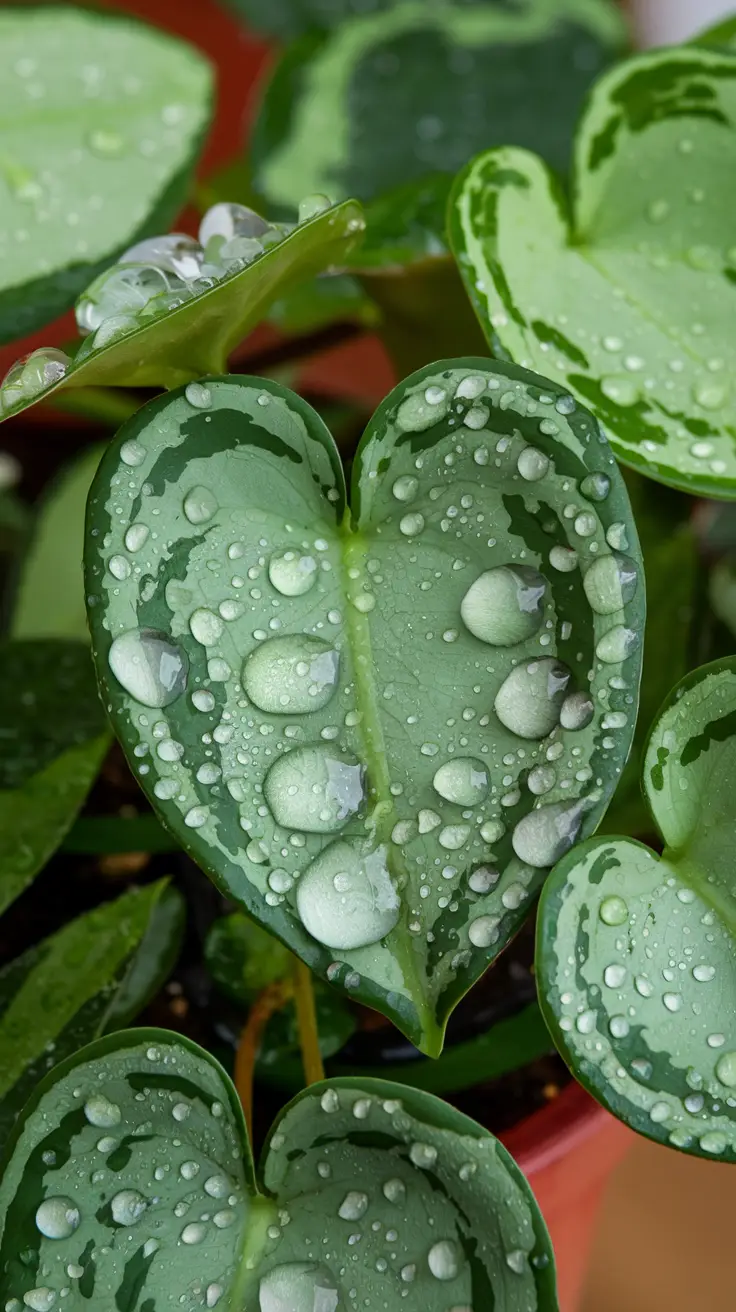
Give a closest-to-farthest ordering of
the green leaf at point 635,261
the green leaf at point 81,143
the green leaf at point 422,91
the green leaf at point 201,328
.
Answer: the green leaf at point 201,328 < the green leaf at point 635,261 < the green leaf at point 81,143 < the green leaf at point 422,91

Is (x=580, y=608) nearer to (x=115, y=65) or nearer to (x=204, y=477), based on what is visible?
(x=204, y=477)

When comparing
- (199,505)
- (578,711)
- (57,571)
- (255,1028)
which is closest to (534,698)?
(578,711)

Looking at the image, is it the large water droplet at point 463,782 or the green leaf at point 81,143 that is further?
the green leaf at point 81,143

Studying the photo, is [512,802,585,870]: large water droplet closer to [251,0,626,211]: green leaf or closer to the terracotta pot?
the terracotta pot

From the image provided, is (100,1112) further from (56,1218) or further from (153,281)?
(153,281)

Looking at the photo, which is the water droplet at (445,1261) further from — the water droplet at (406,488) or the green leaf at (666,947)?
the water droplet at (406,488)

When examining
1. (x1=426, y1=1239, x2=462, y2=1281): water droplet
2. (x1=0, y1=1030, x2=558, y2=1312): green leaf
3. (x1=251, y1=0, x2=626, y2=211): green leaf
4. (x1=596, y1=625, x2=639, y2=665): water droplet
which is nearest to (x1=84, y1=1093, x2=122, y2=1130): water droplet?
(x1=0, y1=1030, x2=558, y2=1312): green leaf

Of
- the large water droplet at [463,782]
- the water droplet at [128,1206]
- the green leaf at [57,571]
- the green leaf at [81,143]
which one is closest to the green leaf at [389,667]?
the large water droplet at [463,782]

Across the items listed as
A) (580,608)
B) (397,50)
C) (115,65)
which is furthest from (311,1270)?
(397,50)
